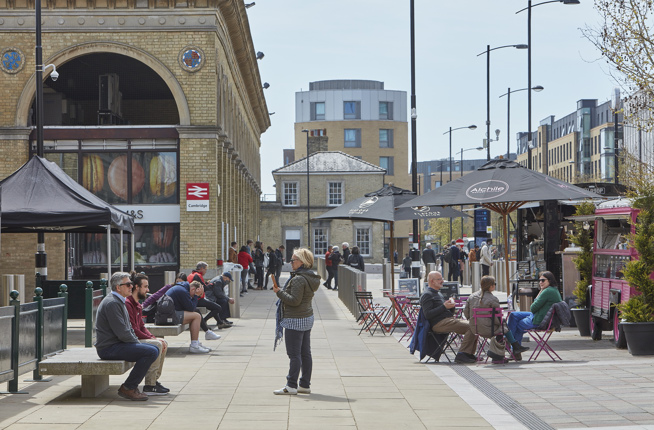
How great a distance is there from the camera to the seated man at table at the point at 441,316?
13.8m

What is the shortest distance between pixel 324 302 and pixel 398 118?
81.9 meters

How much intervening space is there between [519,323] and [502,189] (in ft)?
8.58

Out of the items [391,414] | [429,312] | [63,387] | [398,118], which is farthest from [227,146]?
[398,118]

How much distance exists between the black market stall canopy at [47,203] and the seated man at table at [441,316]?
19.2ft

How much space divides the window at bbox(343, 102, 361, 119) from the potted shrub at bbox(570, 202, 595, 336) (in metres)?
93.3

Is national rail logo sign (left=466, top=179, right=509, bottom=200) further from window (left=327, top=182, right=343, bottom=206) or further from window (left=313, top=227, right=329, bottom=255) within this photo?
window (left=327, top=182, right=343, bottom=206)

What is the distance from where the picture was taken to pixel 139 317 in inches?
448

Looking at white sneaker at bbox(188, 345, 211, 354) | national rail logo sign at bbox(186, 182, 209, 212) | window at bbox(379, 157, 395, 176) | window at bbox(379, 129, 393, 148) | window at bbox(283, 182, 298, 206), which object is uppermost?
window at bbox(379, 129, 393, 148)

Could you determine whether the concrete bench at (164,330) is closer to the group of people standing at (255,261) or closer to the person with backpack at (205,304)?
the person with backpack at (205,304)

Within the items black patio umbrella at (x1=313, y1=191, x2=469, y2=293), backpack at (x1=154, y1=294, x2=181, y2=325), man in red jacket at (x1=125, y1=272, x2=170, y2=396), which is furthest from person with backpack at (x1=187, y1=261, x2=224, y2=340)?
man in red jacket at (x1=125, y1=272, x2=170, y2=396)

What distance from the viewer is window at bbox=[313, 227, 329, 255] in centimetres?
6925

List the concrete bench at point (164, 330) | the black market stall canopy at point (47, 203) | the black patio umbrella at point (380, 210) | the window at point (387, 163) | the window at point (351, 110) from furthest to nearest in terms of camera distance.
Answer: the window at point (351, 110) → the window at point (387, 163) → the black patio umbrella at point (380, 210) → the black market stall canopy at point (47, 203) → the concrete bench at point (164, 330)

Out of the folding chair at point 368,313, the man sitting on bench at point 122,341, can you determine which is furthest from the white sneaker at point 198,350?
the man sitting on bench at point 122,341

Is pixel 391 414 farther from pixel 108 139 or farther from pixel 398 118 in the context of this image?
pixel 398 118
